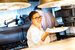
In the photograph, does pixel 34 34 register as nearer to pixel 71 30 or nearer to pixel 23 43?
pixel 23 43

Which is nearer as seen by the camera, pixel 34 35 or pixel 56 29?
pixel 34 35

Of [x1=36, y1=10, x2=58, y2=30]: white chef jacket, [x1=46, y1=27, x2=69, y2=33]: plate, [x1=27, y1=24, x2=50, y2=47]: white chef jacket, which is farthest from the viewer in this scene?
[x1=46, y1=27, x2=69, y2=33]: plate

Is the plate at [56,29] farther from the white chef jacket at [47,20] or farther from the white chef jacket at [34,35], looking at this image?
the white chef jacket at [34,35]

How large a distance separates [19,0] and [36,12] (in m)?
1.43

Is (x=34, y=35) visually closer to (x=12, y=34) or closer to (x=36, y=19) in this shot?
(x=36, y=19)

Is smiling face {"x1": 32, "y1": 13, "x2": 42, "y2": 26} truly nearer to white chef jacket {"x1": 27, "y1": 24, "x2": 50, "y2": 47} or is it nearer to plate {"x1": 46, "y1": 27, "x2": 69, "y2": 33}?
white chef jacket {"x1": 27, "y1": 24, "x2": 50, "y2": 47}

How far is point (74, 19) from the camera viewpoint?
3.12 metres

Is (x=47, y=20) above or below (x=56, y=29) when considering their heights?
above

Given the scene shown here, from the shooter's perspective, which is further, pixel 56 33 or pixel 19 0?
pixel 56 33

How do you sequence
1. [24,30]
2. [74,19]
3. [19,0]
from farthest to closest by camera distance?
[74,19] < [24,30] < [19,0]

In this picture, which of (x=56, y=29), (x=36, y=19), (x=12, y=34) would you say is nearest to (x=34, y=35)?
(x=36, y=19)

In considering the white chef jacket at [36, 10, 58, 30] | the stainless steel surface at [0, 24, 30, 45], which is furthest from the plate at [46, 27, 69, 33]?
the stainless steel surface at [0, 24, 30, 45]

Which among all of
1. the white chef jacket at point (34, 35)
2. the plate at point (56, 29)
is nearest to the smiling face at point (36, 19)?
the white chef jacket at point (34, 35)

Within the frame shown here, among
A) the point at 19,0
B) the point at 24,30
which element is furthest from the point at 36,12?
the point at 19,0
